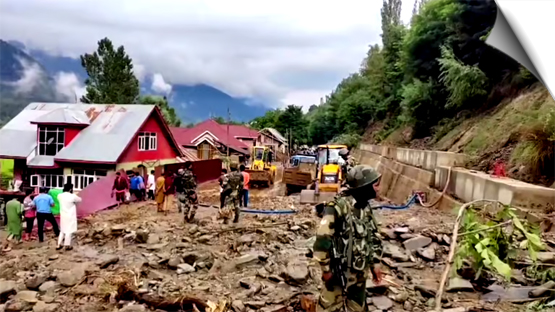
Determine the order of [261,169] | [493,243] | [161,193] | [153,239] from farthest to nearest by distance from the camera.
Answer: [261,169] < [161,193] < [153,239] < [493,243]

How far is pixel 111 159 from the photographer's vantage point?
22.0m

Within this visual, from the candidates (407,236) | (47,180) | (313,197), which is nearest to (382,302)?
(407,236)

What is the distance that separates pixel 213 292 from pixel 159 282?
92 centimetres

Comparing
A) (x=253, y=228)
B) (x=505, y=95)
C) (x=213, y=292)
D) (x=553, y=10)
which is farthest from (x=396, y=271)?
(x=505, y=95)

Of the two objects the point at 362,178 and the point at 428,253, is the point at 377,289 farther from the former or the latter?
the point at 362,178

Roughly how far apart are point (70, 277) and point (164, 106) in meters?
52.1

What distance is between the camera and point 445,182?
13461 millimetres

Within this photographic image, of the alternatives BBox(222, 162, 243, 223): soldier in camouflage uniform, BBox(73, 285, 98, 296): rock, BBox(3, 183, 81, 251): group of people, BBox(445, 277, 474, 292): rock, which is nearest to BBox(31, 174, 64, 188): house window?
BBox(3, 183, 81, 251): group of people

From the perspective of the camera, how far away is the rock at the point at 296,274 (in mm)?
6314

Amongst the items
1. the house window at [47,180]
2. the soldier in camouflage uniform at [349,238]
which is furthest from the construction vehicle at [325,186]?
the house window at [47,180]

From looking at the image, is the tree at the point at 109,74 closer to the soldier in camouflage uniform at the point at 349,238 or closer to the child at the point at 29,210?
the child at the point at 29,210

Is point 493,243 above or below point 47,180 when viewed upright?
above

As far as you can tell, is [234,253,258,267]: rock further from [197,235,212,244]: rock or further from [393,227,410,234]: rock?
[393,227,410,234]: rock

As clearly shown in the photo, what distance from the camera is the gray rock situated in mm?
6854
